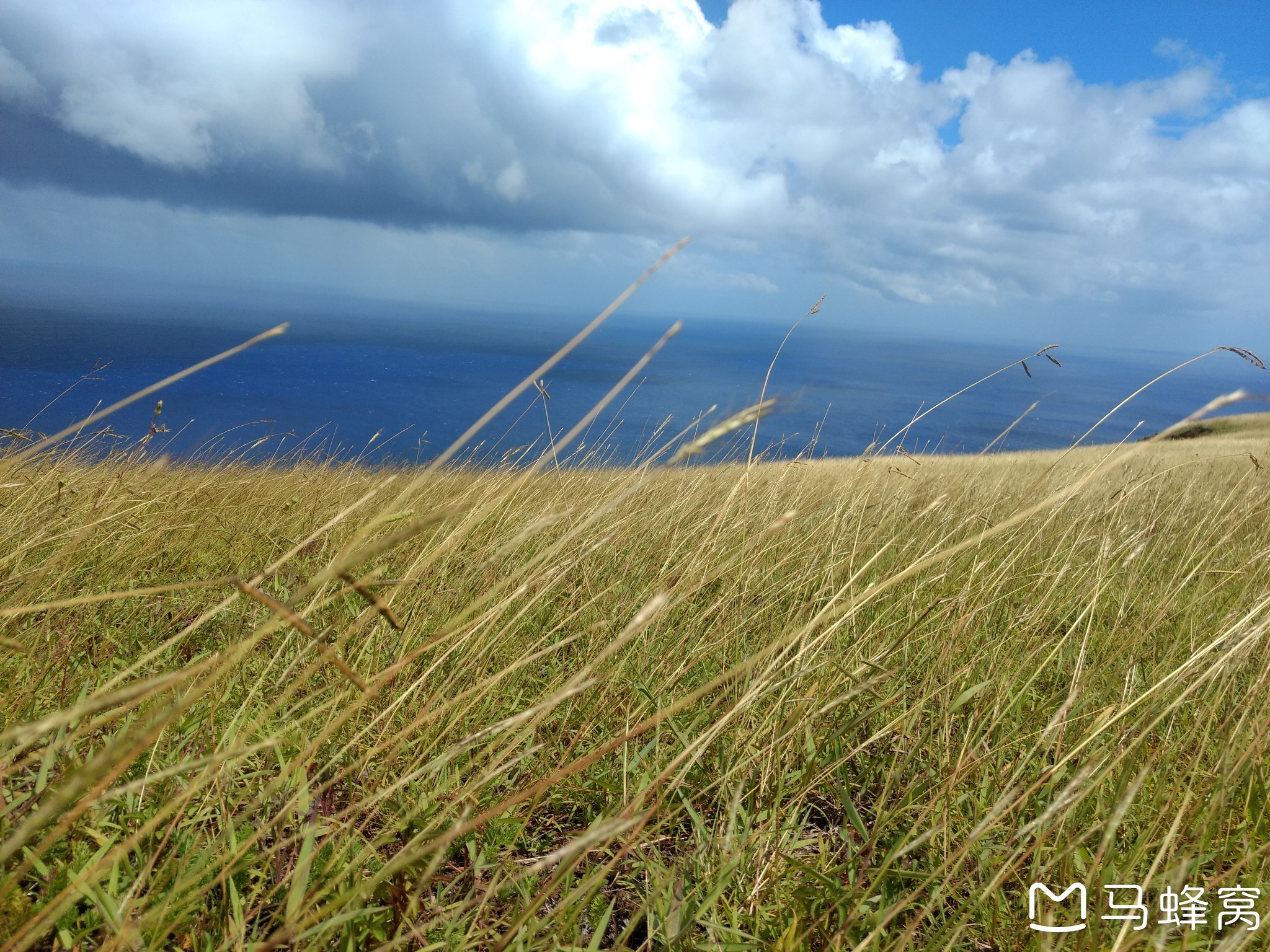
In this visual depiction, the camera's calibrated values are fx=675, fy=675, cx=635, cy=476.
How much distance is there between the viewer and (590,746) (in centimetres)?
157

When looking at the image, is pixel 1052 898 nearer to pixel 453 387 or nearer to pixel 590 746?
pixel 590 746

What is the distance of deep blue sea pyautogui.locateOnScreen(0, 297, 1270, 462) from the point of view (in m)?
45.5

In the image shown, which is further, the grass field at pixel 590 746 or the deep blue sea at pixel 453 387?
the deep blue sea at pixel 453 387

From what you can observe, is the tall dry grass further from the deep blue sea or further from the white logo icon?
the deep blue sea

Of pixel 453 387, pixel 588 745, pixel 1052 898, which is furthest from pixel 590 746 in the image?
pixel 453 387

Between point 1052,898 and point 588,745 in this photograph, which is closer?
point 1052,898

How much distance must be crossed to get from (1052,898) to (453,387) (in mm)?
75734

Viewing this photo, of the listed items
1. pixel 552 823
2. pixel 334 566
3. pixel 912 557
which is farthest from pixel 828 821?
pixel 912 557

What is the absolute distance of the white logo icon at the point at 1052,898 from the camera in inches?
42.4

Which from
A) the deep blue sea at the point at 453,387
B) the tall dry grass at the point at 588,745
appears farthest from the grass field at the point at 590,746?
the deep blue sea at the point at 453,387

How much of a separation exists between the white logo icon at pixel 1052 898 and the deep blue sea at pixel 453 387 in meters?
0.91

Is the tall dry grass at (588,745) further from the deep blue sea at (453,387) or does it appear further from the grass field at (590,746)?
the deep blue sea at (453,387)

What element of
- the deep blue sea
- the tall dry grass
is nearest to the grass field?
the tall dry grass

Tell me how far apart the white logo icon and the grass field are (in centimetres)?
2
